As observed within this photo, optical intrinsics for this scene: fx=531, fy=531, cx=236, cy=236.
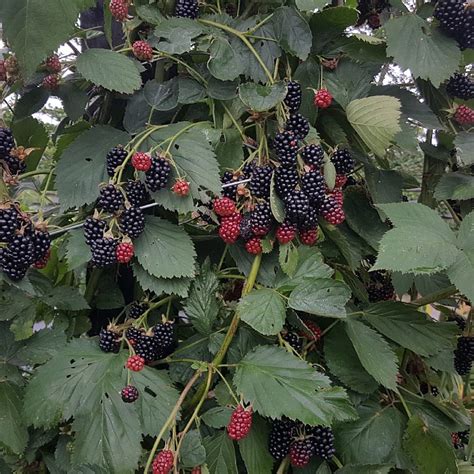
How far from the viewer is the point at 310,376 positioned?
69 centimetres

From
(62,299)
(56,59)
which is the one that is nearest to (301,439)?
(62,299)

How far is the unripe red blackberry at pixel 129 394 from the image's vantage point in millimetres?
718

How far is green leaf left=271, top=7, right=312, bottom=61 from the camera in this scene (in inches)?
31.1

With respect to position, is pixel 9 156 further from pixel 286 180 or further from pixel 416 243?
pixel 416 243

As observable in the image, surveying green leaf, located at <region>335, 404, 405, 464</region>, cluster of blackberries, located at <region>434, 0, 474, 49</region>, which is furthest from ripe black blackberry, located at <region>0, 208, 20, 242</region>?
cluster of blackberries, located at <region>434, 0, 474, 49</region>

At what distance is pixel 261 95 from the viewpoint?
754 mm

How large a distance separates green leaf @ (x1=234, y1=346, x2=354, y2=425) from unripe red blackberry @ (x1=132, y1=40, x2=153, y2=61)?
476 millimetres

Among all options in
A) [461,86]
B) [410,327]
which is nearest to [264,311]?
[410,327]

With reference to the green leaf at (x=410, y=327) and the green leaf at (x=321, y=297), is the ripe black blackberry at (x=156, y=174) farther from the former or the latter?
the green leaf at (x=410, y=327)

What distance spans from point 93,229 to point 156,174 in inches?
4.5

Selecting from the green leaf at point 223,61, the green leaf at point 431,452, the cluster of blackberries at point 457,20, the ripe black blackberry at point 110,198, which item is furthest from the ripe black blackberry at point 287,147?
the green leaf at point 431,452

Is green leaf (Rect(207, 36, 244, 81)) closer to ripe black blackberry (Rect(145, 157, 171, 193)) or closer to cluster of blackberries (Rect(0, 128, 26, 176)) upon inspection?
ripe black blackberry (Rect(145, 157, 171, 193))

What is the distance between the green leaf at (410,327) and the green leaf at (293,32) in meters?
0.42

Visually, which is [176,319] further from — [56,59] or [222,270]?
[56,59]
